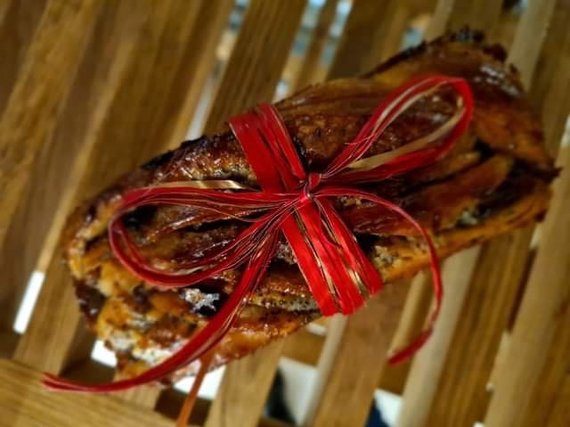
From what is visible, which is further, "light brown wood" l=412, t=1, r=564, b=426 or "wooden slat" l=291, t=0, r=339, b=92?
"wooden slat" l=291, t=0, r=339, b=92

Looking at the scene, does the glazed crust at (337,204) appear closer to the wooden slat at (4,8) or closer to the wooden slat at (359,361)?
the wooden slat at (359,361)

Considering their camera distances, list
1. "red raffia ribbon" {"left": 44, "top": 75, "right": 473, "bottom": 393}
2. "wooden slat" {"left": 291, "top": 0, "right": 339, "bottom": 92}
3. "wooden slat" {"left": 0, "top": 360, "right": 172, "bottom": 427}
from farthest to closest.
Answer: "wooden slat" {"left": 291, "top": 0, "right": 339, "bottom": 92} < "wooden slat" {"left": 0, "top": 360, "right": 172, "bottom": 427} < "red raffia ribbon" {"left": 44, "top": 75, "right": 473, "bottom": 393}

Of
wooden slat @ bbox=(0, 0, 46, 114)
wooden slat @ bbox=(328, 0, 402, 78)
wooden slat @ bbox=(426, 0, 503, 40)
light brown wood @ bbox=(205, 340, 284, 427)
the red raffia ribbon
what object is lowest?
light brown wood @ bbox=(205, 340, 284, 427)

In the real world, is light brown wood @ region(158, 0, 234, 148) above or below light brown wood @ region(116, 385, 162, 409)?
above

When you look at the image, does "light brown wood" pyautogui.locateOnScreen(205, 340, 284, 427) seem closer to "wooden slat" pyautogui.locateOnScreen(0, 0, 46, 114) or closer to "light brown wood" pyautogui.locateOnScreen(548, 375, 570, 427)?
"light brown wood" pyautogui.locateOnScreen(548, 375, 570, 427)

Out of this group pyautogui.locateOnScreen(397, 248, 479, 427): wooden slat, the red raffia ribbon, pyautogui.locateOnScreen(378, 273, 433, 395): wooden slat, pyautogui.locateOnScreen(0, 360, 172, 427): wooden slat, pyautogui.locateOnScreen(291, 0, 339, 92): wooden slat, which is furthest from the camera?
pyautogui.locateOnScreen(291, 0, 339, 92): wooden slat

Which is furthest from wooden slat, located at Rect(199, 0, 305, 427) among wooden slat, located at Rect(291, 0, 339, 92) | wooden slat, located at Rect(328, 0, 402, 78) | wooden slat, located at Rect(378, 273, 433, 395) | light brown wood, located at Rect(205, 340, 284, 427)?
wooden slat, located at Rect(378, 273, 433, 395)
